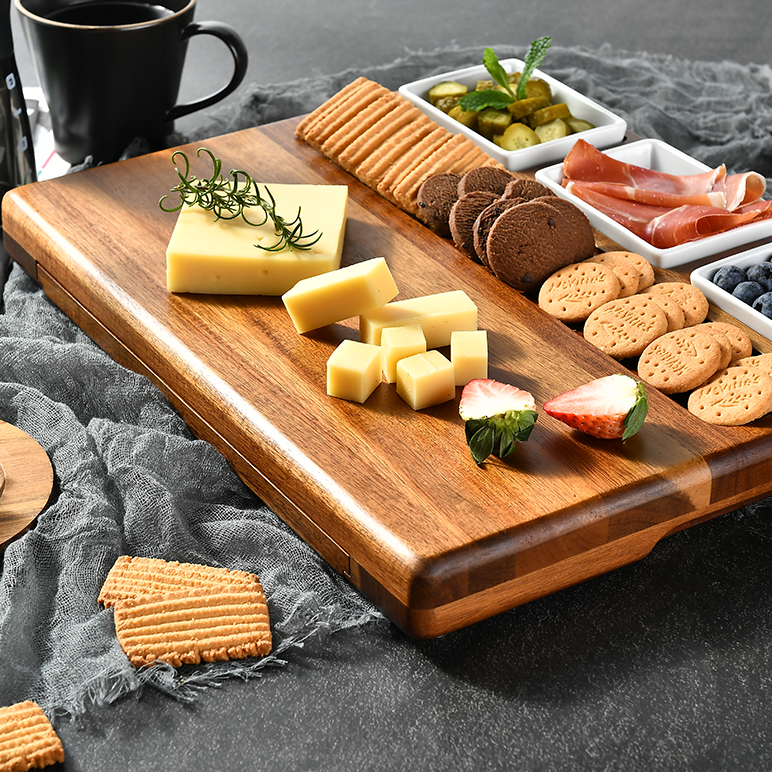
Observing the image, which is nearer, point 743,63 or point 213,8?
point 743,63

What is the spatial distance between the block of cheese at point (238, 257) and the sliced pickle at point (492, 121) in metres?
0.61

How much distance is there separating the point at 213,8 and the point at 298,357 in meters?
2.33

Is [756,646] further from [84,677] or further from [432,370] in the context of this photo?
[84,677]

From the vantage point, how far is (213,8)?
3.43 m

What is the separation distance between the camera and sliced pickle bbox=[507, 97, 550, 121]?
7.13 ft

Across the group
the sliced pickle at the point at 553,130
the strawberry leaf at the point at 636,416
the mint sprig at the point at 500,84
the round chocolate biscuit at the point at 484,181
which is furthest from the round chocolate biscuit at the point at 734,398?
the mint sprig at the point at 500,84

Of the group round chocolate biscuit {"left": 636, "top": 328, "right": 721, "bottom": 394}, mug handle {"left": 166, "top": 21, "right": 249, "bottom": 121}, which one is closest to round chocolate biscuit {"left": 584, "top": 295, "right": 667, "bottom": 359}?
round chocolate biscuit {"left": 636, "top": 328, "right": 721, "bottom": 394}

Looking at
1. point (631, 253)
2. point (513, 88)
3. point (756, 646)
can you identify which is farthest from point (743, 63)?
point (756, 646)

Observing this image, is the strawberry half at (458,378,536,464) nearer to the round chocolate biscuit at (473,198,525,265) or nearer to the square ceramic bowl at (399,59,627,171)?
the round chocolate biscuit at (473,198,525,265)

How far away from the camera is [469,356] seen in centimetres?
142

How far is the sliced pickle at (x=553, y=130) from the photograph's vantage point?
6.98 ft

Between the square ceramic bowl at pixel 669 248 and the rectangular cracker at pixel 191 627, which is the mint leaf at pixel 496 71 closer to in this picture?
the square ceramic bowl at pixel 669 248

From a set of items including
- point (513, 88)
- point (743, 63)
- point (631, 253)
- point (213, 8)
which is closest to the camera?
point (631, 253)

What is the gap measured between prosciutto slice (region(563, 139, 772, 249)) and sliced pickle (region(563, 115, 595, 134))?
0.22m
